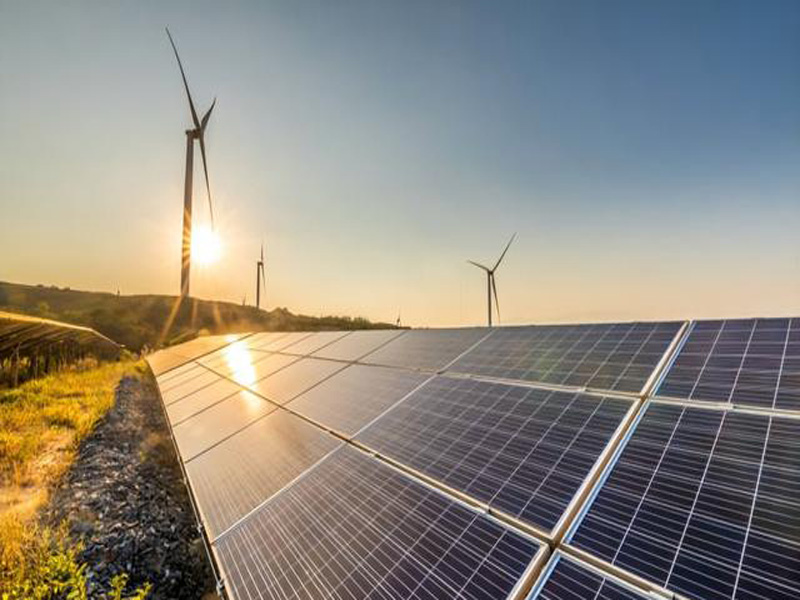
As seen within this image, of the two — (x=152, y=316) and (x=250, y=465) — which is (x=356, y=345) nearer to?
(x=250, y=465)

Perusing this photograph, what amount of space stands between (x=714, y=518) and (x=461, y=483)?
2252mm

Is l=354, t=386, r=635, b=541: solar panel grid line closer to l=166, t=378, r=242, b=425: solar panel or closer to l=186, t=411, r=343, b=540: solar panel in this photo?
l=186, t=411, r=343, b=540: solar panel

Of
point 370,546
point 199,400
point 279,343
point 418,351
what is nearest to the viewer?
point 370,546

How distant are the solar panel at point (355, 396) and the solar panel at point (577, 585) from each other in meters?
3.75

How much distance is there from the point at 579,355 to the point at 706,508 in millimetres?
3849

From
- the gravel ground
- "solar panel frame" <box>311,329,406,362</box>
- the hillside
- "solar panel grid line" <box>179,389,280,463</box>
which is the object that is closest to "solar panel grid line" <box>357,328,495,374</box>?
"solar panel frame" <box>311,329,406,362</box>

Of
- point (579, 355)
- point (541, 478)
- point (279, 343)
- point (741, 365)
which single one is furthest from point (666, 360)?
point (279, 343)

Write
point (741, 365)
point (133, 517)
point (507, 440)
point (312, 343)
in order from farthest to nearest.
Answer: point (312, 343) < point (133, 517) < point (741, 365) < point (507, 440)

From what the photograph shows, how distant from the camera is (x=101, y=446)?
9.95 m

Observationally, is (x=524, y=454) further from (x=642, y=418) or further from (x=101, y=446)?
(x=101, y=446)

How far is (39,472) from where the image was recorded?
8.21m

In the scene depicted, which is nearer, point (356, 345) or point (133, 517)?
point (133, 517)

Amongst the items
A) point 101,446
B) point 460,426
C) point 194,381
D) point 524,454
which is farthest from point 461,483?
point 194,381

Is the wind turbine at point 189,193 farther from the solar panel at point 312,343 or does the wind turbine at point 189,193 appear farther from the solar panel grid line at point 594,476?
the solar panel grid line at point 594,476
